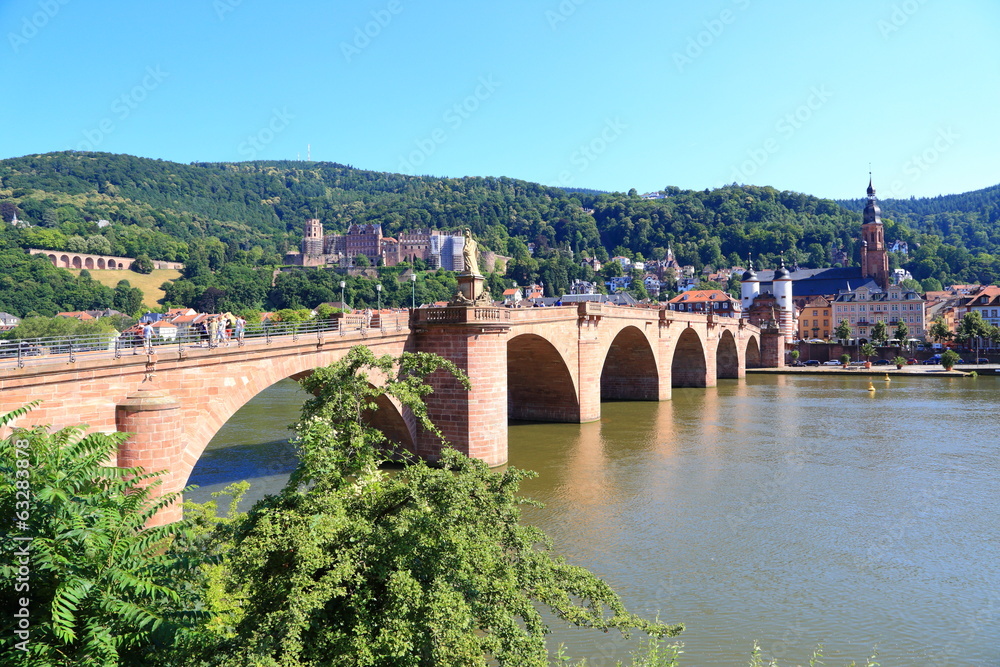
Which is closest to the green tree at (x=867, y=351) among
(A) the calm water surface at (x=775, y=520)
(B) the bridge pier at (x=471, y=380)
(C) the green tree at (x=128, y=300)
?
(A) the calm water surface at (x=775, y=520)

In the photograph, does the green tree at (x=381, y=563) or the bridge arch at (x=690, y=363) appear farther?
the bridge arch at (x=690, y=363)

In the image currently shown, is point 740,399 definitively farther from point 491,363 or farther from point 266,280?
point 266,280

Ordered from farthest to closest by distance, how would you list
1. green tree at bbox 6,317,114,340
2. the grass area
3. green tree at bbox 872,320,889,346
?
the grass area → green tree at bbox 872,320,889,346 → green tree at bbox 6,317,114,340

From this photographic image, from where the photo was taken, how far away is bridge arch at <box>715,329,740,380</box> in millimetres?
65188

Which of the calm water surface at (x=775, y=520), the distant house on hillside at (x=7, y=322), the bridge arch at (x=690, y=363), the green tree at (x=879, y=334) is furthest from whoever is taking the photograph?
the green tree at (x=879, y=334)

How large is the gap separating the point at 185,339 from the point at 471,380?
9.62 meters

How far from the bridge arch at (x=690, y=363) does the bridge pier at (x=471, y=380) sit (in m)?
35.6

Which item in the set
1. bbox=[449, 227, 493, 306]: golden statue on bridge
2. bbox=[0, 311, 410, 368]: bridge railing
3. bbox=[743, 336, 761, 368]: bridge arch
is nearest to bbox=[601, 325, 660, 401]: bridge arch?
bbox=[449, 227, 493, 306]: golden statue on bridge

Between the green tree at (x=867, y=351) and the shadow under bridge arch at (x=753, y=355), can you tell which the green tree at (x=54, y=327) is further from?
the green tree at (x=867, y=351)

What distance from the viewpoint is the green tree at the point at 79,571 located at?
5164mm

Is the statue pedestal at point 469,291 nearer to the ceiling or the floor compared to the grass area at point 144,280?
nearer to the floor

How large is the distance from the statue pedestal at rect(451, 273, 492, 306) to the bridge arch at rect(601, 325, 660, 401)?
2206cm

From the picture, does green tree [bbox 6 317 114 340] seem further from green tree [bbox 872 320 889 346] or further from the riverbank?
green tree [bbox 872 320 889 346]

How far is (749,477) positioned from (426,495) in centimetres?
1969
